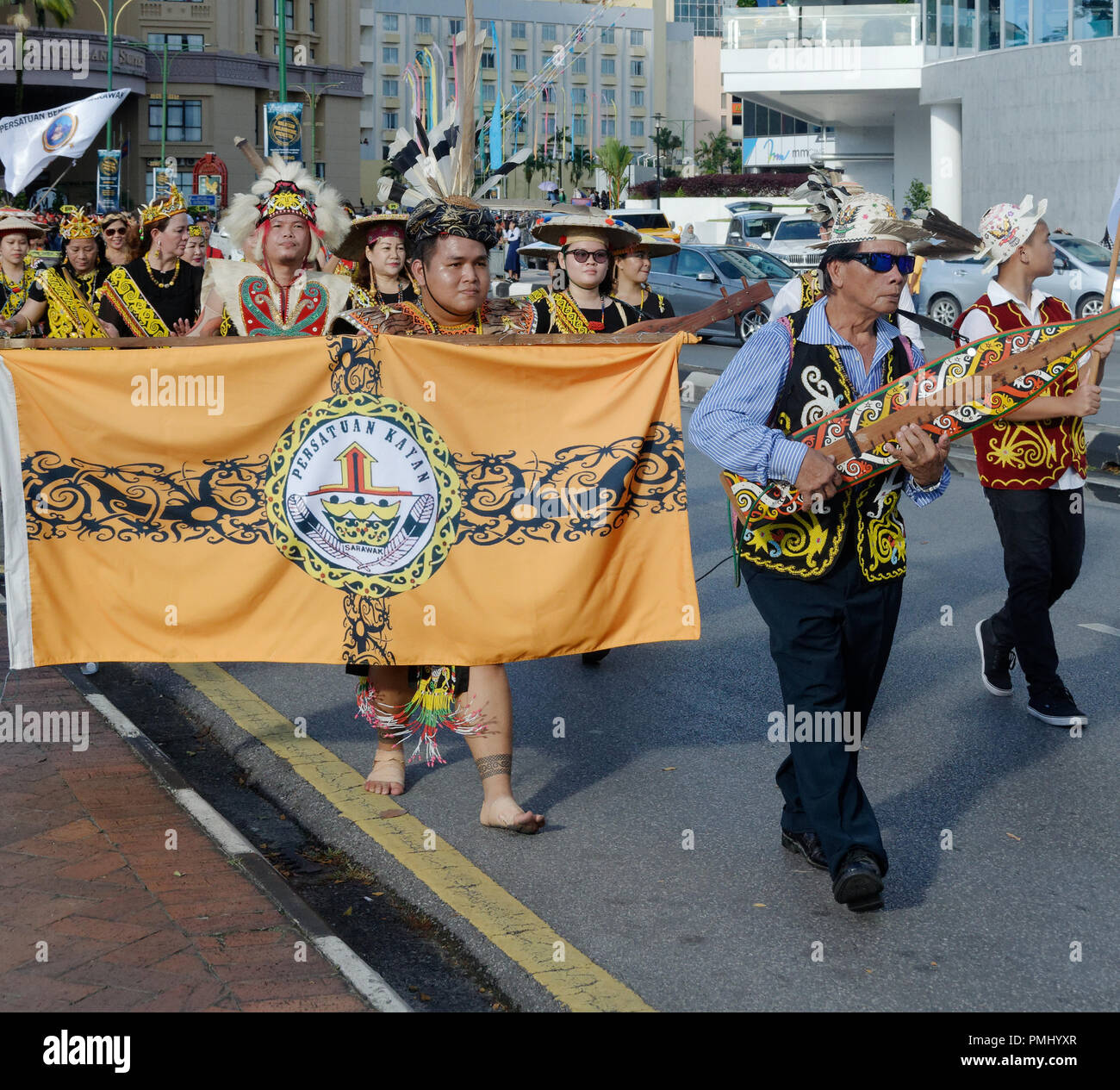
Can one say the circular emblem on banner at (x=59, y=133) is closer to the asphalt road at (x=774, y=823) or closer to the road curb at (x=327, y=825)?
the road curb at (x=327, y=825)

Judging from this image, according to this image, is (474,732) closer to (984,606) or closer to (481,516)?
(481,516)

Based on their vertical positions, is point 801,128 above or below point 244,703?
above

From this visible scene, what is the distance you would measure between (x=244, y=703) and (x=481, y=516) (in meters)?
2.19

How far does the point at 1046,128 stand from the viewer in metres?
35.9

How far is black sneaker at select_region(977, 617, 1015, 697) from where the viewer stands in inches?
277

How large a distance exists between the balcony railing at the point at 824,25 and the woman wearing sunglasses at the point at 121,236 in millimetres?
32958

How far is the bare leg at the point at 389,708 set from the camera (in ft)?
19.3

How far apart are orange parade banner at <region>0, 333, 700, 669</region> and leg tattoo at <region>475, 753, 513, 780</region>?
0.34 m

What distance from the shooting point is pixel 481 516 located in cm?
540

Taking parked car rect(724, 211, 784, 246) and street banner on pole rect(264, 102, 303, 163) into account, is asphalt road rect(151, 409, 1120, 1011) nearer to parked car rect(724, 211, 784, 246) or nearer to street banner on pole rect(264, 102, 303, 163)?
street banner on pole rect(264, 102, 303, 163)
